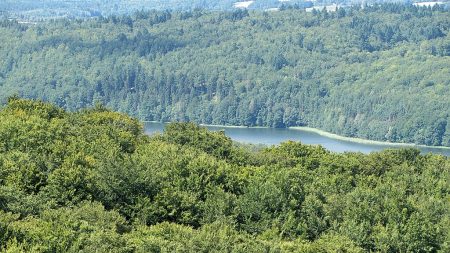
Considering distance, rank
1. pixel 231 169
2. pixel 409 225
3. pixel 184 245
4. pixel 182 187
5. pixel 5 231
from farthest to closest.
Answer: pixel 231 169
pixel 182 187
pixel 409 225
pixel 184 245
pixel 5 231

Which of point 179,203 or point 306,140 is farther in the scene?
point 306,140

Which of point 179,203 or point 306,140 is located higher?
point 179,203

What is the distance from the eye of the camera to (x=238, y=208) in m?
52.5

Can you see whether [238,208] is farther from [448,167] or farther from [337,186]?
[448,167]

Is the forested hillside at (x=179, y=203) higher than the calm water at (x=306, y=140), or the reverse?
Answer: the forested hillside at (x=179, y=203)

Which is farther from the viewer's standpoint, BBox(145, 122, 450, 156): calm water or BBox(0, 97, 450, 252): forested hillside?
BBox(145, 122, 450, 156): calm water

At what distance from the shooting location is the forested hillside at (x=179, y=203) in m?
41.5

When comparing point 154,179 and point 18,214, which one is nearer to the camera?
point 18,214

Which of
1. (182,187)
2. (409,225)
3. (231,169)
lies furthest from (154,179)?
(409,225)

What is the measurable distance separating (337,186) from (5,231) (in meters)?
26.6

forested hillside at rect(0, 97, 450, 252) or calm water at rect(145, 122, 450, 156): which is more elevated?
forested hillside at rect(0, 97, 450, 252)

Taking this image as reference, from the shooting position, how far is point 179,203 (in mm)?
51562

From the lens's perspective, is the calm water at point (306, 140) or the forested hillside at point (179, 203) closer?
the forested hillside at point (179, 203)

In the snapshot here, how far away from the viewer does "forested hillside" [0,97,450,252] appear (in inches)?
1635
